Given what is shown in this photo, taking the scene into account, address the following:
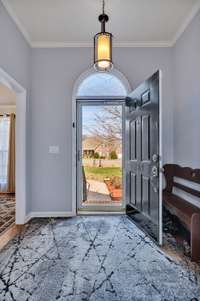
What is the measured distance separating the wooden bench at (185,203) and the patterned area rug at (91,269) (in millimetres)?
293

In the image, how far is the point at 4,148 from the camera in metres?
6.55

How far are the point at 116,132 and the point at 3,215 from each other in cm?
250

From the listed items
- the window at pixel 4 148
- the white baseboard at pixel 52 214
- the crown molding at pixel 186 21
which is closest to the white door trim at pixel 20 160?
the white baseboard at pixel 52 214

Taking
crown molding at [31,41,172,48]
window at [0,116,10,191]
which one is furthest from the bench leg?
window at [0,116,10,191]

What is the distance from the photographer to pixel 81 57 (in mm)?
4207

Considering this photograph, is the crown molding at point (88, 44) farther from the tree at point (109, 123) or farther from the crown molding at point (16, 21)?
the tree at point (109, 123)

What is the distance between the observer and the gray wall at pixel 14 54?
2.97m

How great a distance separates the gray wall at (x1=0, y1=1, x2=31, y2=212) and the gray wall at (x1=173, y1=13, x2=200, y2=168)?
247 cm

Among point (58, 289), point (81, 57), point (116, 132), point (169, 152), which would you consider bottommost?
point (58, 289)

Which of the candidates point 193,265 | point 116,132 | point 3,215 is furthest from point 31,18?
point 193,265

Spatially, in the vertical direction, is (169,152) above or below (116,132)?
below

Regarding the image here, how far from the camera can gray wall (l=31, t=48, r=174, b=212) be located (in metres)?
4.18

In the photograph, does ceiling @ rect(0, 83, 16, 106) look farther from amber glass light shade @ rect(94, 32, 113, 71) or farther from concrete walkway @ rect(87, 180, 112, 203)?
amber glass light shade @ rect(94, 32, 113, 71)

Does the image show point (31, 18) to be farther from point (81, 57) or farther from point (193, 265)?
point (193, 265)
